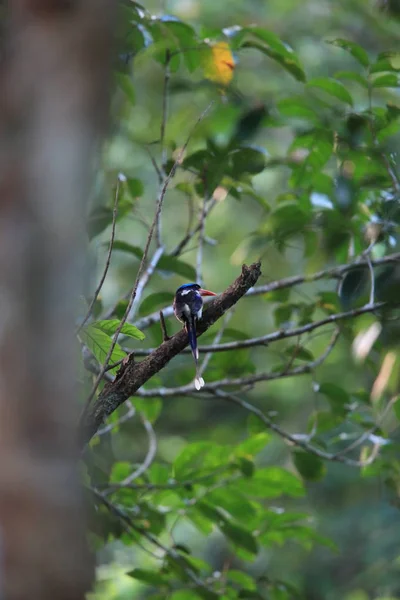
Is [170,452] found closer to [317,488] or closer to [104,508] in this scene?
[317,488]

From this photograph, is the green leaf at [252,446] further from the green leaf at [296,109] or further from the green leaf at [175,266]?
the green leaf at [296,109]

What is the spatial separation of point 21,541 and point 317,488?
7047 millimetres

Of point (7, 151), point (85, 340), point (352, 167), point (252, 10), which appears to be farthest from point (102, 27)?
point (252, 10)

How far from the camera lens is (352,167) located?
3857 mm

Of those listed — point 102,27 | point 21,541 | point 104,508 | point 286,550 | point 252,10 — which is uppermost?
point 102,27

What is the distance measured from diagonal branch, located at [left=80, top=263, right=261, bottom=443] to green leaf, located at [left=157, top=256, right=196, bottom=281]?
0.89 meters

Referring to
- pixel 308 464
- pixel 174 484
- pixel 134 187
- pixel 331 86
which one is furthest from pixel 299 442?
pixel 331 86

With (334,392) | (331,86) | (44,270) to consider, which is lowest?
(334,392)

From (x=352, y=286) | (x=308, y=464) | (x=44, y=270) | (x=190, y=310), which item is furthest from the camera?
(x=308, y=464)

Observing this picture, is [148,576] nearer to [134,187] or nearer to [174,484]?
[174,484]

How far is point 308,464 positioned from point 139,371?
1.52 metres

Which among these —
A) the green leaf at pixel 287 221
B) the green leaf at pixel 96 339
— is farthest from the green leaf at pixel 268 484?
the green leaf at pixel 96 339

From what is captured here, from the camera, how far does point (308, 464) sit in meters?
3.38

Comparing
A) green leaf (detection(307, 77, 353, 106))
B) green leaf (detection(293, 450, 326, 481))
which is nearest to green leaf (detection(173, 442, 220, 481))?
green leaf (detection(293, 450, 326, 481))
